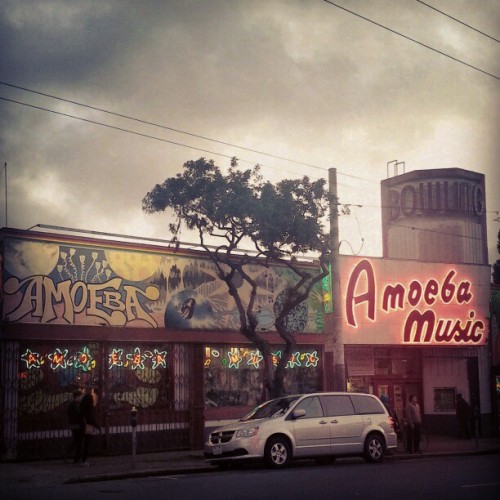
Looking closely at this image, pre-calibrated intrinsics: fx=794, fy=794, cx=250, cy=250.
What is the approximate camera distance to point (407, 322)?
95.8ft

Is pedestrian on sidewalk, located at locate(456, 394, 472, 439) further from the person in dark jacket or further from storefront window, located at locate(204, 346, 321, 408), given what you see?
the person in dark jacket

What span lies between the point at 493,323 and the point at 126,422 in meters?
16.6

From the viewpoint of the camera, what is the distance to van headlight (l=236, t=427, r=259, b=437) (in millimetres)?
17859

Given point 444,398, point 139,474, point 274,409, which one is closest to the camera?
point 139,474

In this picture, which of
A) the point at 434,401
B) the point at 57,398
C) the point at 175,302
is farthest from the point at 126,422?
the point at 434,401

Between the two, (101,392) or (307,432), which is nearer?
(307,432)

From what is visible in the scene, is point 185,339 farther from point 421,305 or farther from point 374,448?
point 421,305

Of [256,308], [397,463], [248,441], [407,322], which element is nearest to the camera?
[248,441]

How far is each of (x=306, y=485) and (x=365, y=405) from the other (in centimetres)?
601

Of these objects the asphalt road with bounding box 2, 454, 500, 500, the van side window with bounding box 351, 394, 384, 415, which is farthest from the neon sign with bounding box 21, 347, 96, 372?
the van side window with bounding box 351, 394, 384, 415

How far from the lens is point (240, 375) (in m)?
25.5

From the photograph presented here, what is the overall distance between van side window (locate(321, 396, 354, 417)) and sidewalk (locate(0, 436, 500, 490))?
10.2 ft

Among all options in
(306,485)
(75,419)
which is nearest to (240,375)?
(75,419)

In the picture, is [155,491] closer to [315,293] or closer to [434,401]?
[315,293]
